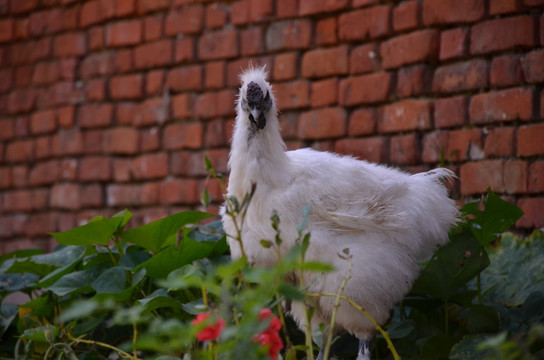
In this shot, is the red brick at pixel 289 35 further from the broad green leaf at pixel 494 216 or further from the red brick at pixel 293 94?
the broad green leaf at pixel 494 216

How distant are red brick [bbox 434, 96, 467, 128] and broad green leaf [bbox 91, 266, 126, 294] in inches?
54.0

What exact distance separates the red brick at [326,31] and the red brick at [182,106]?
813 millimetres

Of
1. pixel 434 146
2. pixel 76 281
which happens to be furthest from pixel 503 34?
pixel 76 281

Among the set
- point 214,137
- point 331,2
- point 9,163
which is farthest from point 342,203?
point 9,163

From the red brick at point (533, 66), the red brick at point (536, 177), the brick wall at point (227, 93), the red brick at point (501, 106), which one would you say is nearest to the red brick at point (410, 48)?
the brick wall at point (227, 93)

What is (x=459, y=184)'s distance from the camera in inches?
109

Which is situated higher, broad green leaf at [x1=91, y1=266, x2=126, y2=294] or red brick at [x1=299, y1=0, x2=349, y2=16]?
red brick at [x1=299, y1=0, x2=349, y2=16]

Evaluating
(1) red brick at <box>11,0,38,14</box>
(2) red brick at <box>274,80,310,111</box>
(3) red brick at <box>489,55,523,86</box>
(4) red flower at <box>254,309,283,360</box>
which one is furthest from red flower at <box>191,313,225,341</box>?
(1) red brick at <box>11,0,38,14</box>

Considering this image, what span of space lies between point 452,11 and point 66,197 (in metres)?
2.50

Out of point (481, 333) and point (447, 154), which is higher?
point (447, 154)

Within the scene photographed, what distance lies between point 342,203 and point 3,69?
10.6 feet

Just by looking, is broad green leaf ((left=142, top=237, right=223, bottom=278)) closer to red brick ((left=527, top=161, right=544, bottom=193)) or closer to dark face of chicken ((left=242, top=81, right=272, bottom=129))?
dark face of chicken ((left=242, top=81, right=272, bottom=129))

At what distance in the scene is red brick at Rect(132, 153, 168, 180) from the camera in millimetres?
3719

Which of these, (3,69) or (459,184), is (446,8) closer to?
(459,184)
